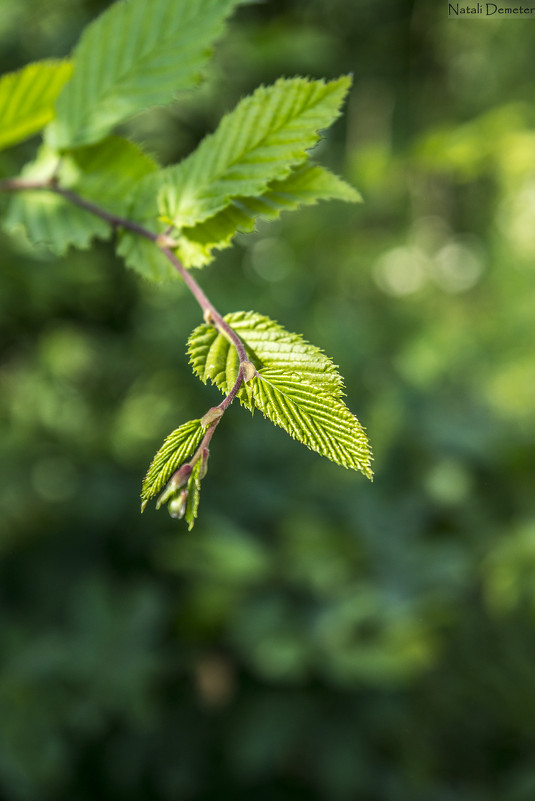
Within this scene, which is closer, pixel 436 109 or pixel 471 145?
pixel 471 145

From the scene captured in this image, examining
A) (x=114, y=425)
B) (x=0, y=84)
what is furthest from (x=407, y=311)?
(x=0, y=84)

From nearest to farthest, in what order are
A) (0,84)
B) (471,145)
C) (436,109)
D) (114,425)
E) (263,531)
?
(0,84) < (471,145) < (263,531) < (114,425) < (436,109)

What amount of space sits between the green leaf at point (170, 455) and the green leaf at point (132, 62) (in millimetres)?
318

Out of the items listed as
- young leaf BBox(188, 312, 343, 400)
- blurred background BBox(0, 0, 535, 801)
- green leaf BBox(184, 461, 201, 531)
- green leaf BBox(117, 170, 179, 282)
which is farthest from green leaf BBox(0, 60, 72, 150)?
blurred background BBox(0, 0, 535, 801)

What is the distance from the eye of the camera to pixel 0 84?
617mm

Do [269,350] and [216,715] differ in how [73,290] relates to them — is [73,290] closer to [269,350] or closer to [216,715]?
[216,715]

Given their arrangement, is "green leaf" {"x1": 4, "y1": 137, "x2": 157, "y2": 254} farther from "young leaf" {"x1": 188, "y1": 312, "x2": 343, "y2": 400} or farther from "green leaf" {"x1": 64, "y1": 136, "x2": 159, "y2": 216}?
"young leaf" {"x1": 188, "y1": 312, "x2": 343, "y2": 400}

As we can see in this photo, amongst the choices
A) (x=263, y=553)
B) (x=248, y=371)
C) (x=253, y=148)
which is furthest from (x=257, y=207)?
(x=263, y=553)

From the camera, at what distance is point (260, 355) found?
441mm

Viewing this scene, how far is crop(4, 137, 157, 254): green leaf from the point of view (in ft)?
2.04

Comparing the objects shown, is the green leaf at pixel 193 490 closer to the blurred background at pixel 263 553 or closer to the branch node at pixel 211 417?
the branch node at pixel 211 417

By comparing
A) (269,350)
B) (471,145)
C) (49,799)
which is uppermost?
(471,145)

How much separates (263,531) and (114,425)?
646mm

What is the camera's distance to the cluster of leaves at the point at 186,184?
0.40m
